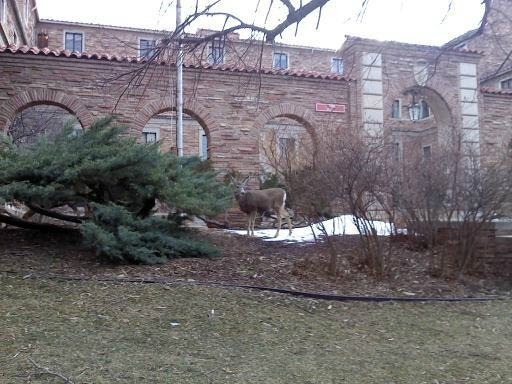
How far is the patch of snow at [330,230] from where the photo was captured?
7896mm

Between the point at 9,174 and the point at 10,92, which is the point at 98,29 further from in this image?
the point at 9,174

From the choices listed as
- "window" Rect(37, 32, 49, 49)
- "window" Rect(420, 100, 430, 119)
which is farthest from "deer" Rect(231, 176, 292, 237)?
"window" Rect(37, 32, 49, 49)

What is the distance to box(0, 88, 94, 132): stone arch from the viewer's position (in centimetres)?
1368

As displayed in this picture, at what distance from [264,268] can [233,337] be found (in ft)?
8.58

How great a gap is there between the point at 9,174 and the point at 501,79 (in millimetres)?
25149

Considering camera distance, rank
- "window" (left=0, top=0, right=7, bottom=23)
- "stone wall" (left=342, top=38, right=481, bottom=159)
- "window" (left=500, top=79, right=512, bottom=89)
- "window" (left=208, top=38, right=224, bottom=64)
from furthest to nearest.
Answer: "window" (left=500, top=79, right=512, bottom=89) < "window" (left=0, top=0, right=7, bottom=23) < "stone wall" (left=342, top=38, right=481, bottom=159) < "window" (left=208, top=38, right=224, bottom=64)

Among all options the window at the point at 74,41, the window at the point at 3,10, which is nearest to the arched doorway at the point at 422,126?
the window at the point at 3,10

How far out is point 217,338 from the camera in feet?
15.5

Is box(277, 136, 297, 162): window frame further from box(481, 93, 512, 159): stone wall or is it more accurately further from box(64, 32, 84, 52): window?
box(64, 32, 84, 52): window

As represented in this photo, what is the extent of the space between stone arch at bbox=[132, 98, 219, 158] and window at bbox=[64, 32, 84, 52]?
69.2 feet

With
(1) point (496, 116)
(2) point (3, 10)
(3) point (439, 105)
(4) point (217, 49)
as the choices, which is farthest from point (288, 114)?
(2) point (3, 10)

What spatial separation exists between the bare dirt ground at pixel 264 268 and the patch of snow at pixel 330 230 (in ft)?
1.00

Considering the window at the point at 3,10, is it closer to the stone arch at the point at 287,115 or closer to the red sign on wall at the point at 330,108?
the stone arch at the point at 287,115

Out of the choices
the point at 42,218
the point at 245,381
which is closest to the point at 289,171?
the point at 42,218
